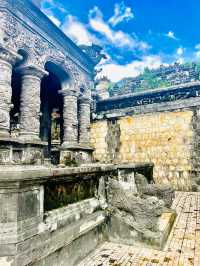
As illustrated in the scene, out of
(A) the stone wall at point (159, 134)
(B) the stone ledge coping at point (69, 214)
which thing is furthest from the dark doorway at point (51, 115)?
(B) the stone ledge coping at point (69, 214)

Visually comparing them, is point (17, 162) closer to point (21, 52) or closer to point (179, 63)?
point (21, 52)

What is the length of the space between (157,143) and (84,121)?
405 centimetres

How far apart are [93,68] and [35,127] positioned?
634 centimetres

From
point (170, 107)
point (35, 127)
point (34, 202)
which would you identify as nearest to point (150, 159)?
point (170, 107)

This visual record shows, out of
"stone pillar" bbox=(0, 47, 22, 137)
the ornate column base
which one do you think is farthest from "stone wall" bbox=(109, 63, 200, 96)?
"stone pillar" bbox=(0, 47, 22, 137)

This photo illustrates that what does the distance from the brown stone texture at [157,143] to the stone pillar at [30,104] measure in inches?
161

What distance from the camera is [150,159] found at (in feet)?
36.1

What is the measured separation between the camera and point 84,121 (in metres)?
12.9

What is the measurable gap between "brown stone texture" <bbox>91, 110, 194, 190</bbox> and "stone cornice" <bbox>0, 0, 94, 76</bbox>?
11.7 ft

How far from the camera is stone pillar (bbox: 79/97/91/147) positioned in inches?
498

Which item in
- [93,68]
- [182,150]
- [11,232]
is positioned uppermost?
[93,68]

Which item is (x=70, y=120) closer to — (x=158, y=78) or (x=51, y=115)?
(x=51, y=115)

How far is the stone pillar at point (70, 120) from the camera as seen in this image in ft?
38.2

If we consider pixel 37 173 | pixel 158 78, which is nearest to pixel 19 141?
pixel 37 173
